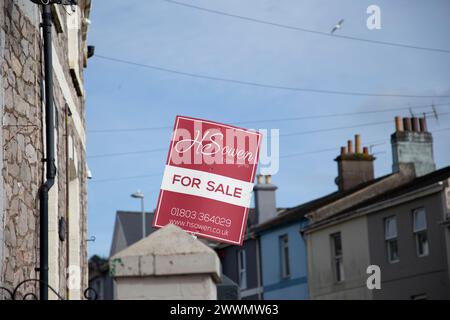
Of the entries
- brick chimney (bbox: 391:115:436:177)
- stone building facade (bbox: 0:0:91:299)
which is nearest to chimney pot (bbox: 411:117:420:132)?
brick chimney (bbox: 391:115:436:177)

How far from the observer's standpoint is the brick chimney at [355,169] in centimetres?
3353

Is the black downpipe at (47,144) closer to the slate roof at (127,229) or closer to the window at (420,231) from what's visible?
the window at (420,231)

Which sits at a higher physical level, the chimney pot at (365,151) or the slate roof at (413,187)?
the chimney pot at (365,151)

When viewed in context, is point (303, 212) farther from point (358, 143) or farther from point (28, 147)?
point (28, 147)

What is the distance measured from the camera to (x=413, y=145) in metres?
31.0

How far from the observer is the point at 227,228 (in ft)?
27.2

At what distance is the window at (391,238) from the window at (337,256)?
9.10 feet

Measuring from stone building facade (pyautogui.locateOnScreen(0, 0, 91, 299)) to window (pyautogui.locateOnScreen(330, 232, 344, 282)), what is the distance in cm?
2058

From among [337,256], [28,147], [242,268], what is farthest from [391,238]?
[28,147]

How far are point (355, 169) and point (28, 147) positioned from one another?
27953 mm

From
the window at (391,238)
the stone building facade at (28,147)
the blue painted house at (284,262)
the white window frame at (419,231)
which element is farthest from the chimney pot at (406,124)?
the stone building facade at (28,147)

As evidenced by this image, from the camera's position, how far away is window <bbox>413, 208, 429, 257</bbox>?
25625 millimetres

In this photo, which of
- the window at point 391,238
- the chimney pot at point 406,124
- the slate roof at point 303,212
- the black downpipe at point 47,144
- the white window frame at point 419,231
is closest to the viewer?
the black downpipe at point 47,144
